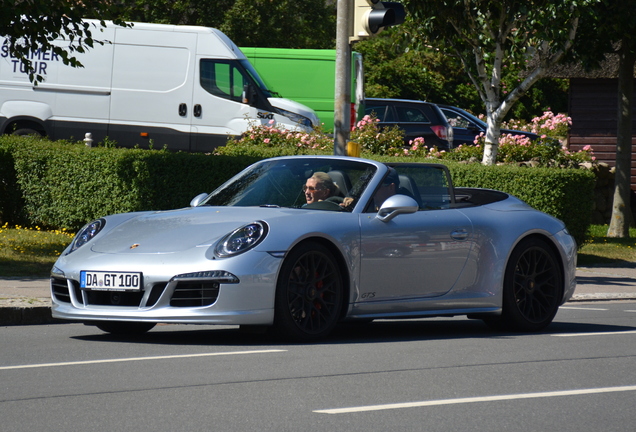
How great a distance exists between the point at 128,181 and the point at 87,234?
6832 mm

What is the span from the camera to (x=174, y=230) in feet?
24.3

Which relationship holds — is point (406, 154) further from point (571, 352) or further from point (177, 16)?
point (177, 16)

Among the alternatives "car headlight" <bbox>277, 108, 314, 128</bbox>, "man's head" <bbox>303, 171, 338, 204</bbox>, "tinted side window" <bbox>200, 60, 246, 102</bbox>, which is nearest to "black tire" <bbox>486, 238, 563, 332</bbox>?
"man's head" <bbox>303, 171, 338, 204</bbox>

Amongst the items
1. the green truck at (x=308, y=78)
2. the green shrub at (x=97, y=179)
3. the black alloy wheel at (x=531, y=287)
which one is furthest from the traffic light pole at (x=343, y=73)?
the green truck at (x=308, y=78)

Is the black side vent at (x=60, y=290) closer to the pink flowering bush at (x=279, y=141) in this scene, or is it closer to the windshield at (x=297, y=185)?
the windshield at (x=297, y=185)

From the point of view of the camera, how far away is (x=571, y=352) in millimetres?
7512

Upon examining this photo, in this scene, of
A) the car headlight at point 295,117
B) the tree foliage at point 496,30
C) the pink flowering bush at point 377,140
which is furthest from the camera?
the car headlight at point 295,117

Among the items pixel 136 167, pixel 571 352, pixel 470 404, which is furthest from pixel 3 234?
pixel 470 404

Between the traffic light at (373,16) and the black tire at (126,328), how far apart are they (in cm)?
406

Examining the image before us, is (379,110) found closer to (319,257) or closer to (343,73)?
(343,73)

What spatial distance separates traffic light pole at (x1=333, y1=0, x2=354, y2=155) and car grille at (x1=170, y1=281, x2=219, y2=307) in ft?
14.5

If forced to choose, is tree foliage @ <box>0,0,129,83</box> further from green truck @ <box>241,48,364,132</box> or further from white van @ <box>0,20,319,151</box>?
green truck @ <box>241,48,364,132</box>

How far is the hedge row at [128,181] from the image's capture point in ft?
47.5

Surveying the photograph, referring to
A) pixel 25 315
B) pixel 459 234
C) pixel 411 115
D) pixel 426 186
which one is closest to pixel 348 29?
pixel 426 186
